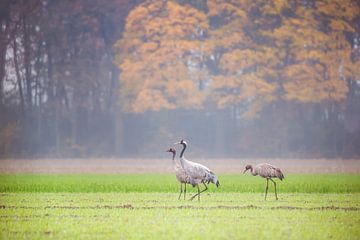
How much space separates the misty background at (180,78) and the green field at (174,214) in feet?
100

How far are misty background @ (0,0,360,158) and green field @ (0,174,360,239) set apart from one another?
30.6m

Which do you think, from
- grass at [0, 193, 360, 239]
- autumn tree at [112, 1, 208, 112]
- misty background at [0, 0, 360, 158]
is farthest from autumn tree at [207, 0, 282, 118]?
grass at [0, 193, 360, 239]

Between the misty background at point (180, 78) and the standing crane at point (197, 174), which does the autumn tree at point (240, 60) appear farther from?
the standing crane at point (197, 174)

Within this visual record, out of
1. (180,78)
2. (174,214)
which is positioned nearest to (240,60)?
(180,78)

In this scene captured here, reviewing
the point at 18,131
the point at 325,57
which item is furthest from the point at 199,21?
the point at 18,131

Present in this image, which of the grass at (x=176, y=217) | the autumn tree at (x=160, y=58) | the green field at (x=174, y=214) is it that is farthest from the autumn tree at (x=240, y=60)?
the grass at (x=176, y=217)

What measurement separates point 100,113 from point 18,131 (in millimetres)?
5792

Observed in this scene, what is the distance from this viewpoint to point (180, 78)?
55.5 metres

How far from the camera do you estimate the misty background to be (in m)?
55.7

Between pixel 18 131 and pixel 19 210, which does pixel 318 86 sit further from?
pixel 19 210

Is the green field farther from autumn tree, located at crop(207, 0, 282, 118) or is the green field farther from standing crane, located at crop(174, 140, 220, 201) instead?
autumn tree, located at crop(207, 0, 282, 118)

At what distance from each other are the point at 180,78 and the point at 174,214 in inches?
1531

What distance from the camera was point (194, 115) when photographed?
2299 inches

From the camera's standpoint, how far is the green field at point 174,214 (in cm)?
1371
